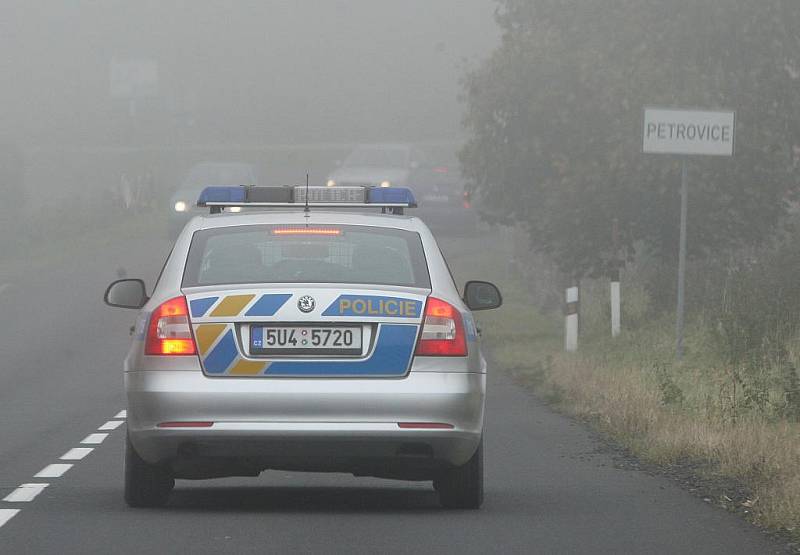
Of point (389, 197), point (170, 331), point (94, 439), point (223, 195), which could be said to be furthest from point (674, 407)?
point (170, 331)

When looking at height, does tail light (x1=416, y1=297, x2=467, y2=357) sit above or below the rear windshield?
below

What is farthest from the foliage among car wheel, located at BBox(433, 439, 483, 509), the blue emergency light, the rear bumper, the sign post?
the rear bumper

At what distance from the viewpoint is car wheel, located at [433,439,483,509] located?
406 inches

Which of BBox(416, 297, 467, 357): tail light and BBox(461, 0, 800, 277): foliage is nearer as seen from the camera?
BBox(416, 297, 467, 357): tail light

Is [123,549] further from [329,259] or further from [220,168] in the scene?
[220,168]

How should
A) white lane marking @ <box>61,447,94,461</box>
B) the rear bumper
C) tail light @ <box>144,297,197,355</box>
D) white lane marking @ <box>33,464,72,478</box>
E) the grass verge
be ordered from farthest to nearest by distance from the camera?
white lane marking @ <box>61,447,94,461</box> < white lane marking @ <box>33,464,72,478</box> < the grass verge < tail light @ <box>144,297,197,355</box> < the rear bumper

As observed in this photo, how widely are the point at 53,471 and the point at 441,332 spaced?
382 centimetres

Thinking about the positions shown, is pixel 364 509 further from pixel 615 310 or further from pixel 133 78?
pixel 133 78

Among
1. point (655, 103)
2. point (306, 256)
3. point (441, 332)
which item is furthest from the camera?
point (655, 103)

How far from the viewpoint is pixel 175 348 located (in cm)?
963

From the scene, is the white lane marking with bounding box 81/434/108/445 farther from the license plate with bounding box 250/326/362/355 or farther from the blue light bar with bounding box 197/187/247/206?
the license plate with bounding box 250/326/362/355

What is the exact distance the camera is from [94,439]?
15.1m

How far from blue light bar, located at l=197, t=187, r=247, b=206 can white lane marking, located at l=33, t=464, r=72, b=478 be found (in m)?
2.31

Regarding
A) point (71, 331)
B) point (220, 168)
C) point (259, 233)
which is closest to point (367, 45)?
point (220, 168)
